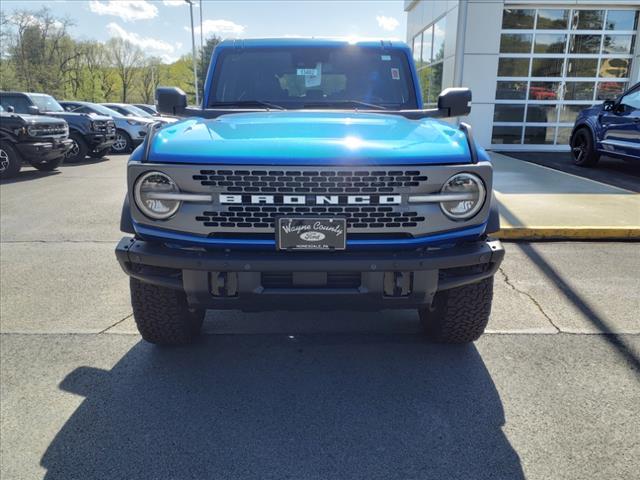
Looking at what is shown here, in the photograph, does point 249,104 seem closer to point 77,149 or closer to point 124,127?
point 77,149

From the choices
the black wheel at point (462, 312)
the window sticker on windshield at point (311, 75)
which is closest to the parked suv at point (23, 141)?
the window sticker on windshield at point (311, 75)

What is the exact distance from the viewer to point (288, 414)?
2.65 meters

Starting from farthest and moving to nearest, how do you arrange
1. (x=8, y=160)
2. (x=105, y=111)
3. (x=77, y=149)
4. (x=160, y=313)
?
(x=105, y=111), (x=77, y=149), (x=8, y=160), (x=160, y=313)

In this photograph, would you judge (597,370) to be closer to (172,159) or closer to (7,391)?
(172,159)

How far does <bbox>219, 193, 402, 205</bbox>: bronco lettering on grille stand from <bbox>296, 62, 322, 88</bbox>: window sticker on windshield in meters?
1.81

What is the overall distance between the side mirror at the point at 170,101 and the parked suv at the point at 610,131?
8164 mm

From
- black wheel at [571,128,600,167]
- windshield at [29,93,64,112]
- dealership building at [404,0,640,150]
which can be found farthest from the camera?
dealership building at [404,0,640,150]

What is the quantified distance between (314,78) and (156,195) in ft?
6.42

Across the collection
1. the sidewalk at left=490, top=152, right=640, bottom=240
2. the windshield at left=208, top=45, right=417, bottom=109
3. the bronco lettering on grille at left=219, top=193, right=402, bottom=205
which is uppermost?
the windshield at left=208, top=45, right=417, bottom=109

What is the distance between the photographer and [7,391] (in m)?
2.88

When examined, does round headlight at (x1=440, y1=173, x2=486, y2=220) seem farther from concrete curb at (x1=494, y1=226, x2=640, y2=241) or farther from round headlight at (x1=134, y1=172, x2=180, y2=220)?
concrete curb at (x1=494, y1=226, x2=640, y2=241)

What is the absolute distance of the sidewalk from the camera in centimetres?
587

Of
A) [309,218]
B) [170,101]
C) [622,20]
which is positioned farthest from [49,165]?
[622,20]

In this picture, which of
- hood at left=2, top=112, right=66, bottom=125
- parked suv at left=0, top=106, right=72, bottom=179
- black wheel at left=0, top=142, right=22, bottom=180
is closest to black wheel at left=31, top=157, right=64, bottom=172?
parked suv at left=0, top=106, right=72, bottom=179
